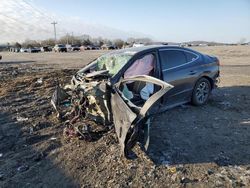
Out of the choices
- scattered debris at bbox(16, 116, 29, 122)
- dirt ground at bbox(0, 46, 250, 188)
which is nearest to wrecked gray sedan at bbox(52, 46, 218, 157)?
dirt ground at bbox(0, 46, 250, 188)

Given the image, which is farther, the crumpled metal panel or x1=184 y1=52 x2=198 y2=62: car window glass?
x1=184 y1=52 x2=198 y2=62: car window glass

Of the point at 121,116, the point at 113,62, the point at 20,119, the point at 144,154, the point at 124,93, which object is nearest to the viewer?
the point at 121,116

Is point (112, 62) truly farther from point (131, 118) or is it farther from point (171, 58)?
point (131, 118)

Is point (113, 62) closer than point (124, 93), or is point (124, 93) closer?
point (124, 93)

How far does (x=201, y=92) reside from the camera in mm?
8070

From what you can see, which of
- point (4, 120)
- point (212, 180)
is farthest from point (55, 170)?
point (4, 120)

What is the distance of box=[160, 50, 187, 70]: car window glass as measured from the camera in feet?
23.1

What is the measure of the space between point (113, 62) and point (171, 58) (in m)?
1.36

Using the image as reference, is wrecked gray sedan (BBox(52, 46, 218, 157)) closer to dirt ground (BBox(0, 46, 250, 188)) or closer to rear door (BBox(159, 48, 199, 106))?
rear door (BBox(159, 48, 199, 106))

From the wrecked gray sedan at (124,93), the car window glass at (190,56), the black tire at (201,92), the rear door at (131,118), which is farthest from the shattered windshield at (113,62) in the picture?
the black tire at (201,92)

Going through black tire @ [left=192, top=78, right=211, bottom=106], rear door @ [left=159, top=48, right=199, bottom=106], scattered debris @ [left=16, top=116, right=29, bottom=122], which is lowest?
scattered debris @ [left=16, top=116, right=29, bottom=122]

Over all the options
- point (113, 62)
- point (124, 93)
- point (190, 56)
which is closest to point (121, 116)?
point (124, 93)

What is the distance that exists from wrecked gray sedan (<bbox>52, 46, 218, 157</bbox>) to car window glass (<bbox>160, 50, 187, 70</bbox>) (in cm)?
9

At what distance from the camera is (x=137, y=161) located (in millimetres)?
5051
